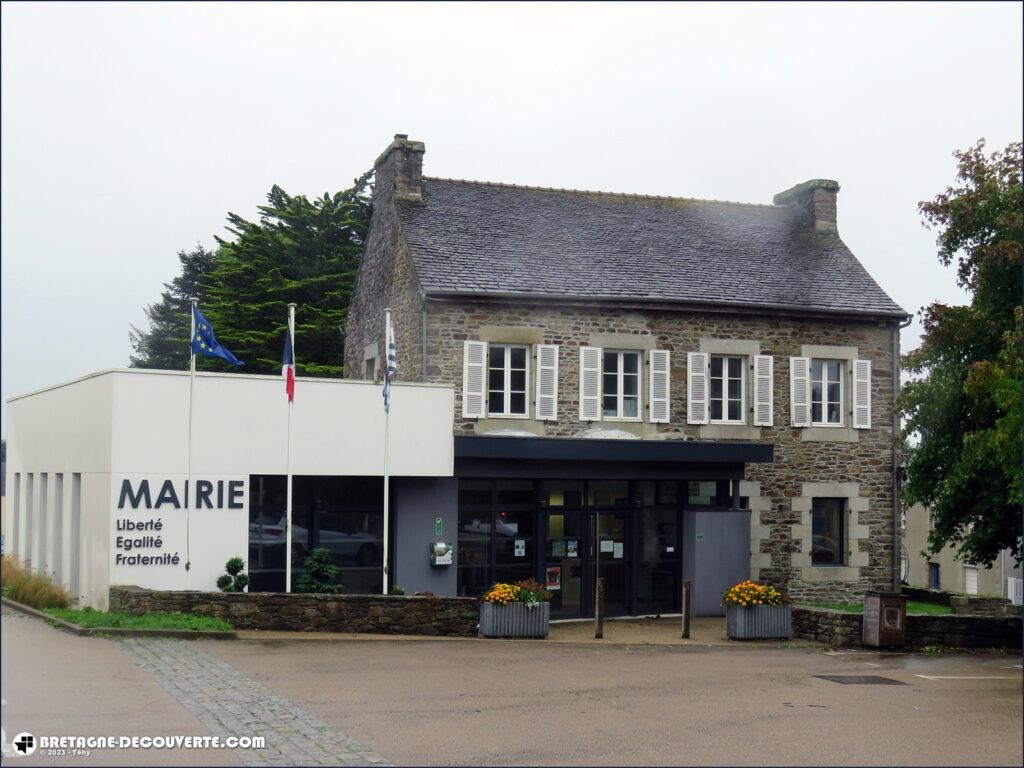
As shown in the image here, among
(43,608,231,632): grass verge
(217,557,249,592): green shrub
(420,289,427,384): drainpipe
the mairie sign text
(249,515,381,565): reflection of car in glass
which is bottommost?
(43,608,231,632): grass verge

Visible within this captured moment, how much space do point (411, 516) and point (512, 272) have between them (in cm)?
507

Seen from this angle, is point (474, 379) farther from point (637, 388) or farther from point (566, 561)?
point (566, 561)

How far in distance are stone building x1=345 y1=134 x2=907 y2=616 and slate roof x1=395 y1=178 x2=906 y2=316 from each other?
Answer: 2.3 inches

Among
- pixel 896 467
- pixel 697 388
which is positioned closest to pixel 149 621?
pixel 697 388

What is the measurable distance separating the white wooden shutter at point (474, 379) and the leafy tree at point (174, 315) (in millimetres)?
22076

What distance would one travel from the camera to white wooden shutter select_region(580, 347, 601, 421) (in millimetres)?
22906

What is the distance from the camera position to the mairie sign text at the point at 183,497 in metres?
18.4

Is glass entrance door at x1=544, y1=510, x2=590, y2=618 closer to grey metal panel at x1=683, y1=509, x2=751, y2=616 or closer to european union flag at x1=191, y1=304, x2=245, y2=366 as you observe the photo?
grey metal panel at x1=683, y1=509, x2=751, y2=616

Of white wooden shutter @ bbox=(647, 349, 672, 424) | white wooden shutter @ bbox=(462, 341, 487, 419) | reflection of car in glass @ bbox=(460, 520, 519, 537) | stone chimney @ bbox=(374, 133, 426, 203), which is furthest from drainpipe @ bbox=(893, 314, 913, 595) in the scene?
stone chimney @ bbox=(374, 133, 426, 203)

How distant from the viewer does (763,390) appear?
952 inches

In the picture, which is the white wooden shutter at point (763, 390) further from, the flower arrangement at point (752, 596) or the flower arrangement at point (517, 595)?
the flower arrangement at point (517, 595)

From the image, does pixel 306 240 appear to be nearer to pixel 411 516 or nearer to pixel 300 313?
pixel 300 313

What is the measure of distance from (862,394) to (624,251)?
5.58 meters

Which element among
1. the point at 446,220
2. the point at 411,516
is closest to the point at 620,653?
the point at 411,516
